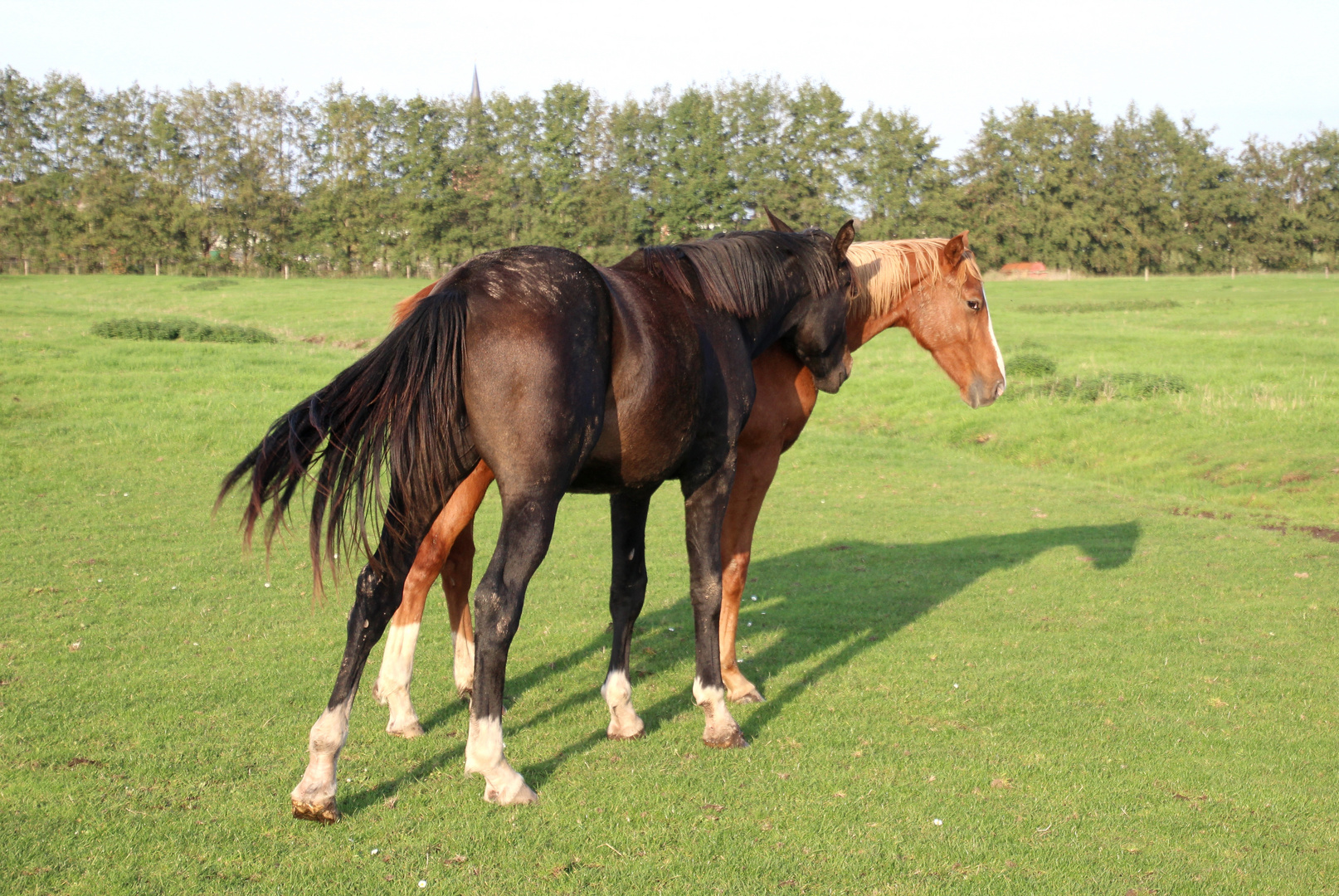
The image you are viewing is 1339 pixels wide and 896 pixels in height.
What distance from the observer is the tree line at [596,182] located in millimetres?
56719

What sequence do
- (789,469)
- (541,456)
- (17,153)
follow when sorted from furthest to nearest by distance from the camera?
1. (17,153)
2. (789,469)
3. (541,456)

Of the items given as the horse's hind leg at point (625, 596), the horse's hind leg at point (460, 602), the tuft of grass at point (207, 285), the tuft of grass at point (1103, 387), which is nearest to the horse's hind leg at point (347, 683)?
the horse's hind leg at point (625, 596)

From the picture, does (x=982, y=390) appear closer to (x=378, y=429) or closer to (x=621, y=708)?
(x=621, y=708)

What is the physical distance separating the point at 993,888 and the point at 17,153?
231 feet

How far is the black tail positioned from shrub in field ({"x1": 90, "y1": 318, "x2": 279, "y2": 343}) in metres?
21.8

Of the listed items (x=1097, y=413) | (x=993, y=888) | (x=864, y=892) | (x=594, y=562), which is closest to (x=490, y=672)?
(x=864, y=892)

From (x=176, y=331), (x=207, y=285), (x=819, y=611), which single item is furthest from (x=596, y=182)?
(x=819, y=611)

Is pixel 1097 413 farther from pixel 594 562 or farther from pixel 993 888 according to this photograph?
pixel 993 888

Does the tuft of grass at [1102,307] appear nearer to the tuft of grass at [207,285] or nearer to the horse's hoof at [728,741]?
the horse's hoof at [728,741]

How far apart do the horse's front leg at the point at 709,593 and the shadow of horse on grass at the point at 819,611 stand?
0.89ft

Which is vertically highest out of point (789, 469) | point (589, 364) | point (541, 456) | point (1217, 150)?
point (1217, 150)

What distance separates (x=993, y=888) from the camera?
11.3 feet

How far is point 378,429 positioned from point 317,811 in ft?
4.95

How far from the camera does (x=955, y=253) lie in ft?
20.5
